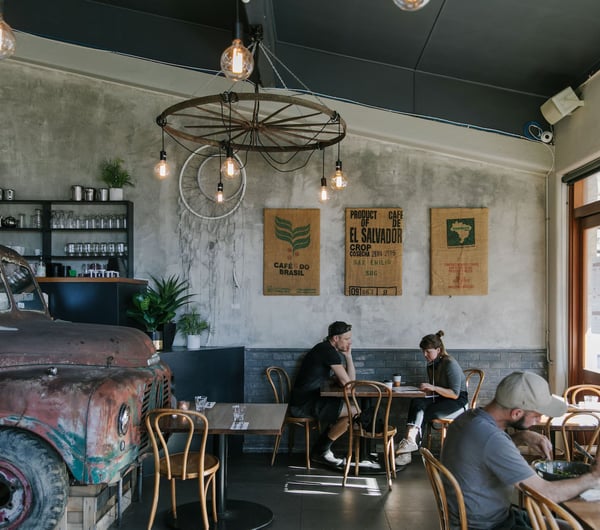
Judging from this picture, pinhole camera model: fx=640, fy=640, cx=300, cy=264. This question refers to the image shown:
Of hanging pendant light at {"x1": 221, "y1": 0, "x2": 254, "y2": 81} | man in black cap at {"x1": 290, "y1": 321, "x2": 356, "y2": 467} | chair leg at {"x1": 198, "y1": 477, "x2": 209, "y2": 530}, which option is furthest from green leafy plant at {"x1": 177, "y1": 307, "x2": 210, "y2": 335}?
hanging pendant light at {"x1": 221, "y1": 0, "x2": 254, "y2": 81}

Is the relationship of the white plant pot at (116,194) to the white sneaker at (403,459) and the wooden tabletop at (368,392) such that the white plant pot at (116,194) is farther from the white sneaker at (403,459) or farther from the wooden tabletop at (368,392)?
the white sneaker at (403,459)

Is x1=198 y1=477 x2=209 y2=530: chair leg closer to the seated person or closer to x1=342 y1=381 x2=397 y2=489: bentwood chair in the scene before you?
x1=342 y1=381 x2=397 y2=489: bentwood chair

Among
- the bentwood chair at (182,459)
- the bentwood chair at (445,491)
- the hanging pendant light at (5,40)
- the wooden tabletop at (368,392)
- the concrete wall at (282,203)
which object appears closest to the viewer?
the bentwood chair at (445,491)

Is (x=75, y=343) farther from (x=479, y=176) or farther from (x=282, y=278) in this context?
(x=479, y=176)

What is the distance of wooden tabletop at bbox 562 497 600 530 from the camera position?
7.55 feet

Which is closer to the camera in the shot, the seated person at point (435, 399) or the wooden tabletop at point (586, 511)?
the wooden tabletop at point (586, 511)

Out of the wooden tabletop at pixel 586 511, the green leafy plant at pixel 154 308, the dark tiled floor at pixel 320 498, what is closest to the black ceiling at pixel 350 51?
the green leafy plant at pixel 154 308

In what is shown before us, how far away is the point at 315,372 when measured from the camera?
609 centimetres

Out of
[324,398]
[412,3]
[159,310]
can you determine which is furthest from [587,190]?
[159,310]

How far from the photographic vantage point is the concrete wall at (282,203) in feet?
22.5

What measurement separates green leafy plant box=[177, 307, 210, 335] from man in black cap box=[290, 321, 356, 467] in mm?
1242

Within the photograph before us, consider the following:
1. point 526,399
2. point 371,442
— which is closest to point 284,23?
point 371,442

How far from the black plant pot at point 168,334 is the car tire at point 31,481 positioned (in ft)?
8.70

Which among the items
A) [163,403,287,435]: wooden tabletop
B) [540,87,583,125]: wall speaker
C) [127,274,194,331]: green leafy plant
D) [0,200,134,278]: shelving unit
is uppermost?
A: [540,87,583,125]: wall speaker
